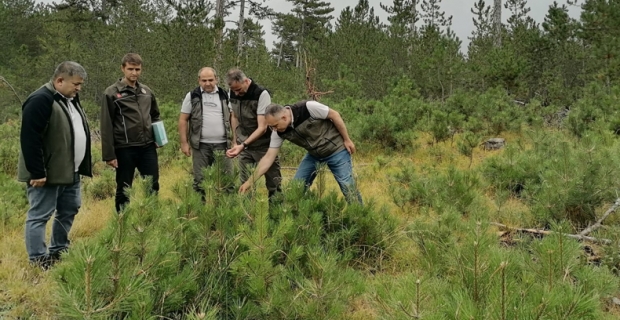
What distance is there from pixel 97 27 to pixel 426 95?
577 inches

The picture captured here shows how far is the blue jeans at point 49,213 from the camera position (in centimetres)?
299

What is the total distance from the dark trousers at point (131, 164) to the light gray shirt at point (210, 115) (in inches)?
19.2

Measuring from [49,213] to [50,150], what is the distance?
1.46 ft

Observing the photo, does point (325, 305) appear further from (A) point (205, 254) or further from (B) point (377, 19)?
(B) point (377, 19)

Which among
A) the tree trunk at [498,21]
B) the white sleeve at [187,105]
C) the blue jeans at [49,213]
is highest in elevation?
the tree trunk at [498,21]

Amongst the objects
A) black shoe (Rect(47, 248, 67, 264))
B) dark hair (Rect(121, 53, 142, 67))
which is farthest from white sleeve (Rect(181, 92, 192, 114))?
black shoe (Rect(47, 248, 67, 264))

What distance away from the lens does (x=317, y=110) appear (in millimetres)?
3717

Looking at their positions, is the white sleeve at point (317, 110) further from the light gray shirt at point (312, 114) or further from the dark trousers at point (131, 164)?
the dark trousers at point (131, 164)

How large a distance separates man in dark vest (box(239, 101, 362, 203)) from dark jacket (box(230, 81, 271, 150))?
1.59 ft

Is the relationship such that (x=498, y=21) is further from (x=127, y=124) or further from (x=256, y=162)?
(x=127, y=124)

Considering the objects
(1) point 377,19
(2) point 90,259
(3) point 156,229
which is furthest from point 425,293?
(1) point 377,19

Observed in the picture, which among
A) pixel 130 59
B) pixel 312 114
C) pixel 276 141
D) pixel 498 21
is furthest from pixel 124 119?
pixel 498 21

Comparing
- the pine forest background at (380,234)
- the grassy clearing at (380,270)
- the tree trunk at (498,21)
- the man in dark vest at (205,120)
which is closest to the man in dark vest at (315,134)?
the pine forest background at (380,234)

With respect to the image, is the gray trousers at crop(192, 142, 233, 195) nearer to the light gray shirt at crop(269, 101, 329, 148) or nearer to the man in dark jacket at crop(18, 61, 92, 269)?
the light gray shirt at crop(269, 101, 329, 148)
